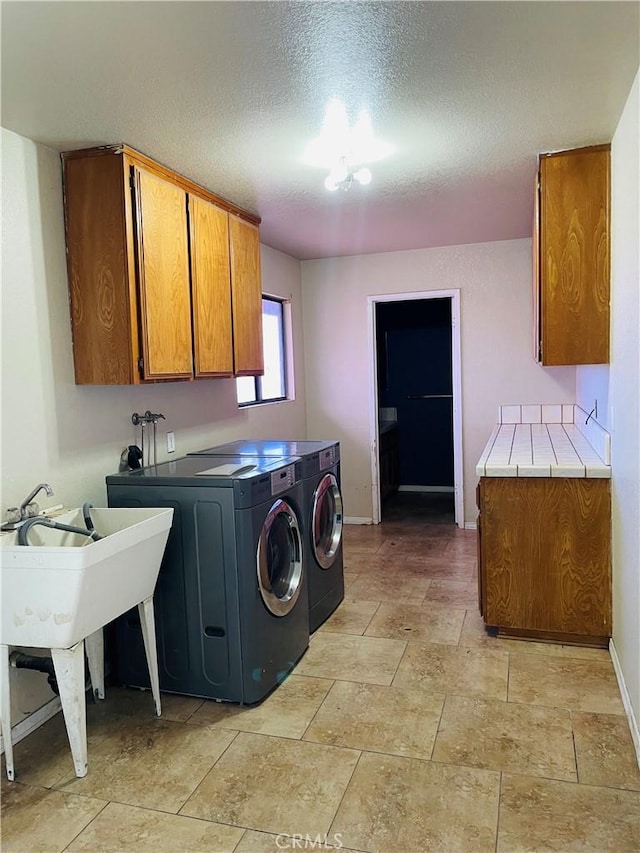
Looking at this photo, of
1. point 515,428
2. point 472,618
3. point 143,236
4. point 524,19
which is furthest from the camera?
point 515,428

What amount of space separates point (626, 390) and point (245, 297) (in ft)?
7.24

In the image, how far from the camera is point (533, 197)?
3602 mm

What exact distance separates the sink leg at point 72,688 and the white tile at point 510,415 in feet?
12.5

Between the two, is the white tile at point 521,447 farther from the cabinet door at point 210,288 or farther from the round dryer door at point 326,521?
the cabinet door at point 210,288

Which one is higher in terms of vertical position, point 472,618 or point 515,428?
point 515,428

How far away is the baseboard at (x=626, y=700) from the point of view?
2196mm

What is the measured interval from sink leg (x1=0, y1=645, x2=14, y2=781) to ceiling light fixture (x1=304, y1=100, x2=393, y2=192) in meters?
2.32

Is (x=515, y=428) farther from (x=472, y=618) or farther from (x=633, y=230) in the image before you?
(x=633, y=230)

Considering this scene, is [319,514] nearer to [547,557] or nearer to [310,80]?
[547,557]

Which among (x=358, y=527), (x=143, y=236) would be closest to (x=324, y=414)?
(x=358, y=527)

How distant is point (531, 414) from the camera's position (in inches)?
195

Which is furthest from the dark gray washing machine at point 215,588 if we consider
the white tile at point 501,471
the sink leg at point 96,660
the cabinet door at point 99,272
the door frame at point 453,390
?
the door frame at point 453,390

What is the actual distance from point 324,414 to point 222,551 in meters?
3.13

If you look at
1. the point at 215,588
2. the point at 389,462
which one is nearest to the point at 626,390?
the point at 215,588
